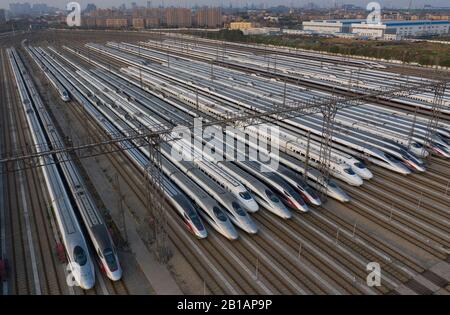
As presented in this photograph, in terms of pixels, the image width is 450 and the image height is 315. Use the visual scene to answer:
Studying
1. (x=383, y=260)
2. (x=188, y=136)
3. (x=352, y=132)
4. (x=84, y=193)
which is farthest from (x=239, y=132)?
(x=383, y=260)

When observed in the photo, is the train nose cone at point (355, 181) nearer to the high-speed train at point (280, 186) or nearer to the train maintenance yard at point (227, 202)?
the train maintenance yard at point (227, 202)

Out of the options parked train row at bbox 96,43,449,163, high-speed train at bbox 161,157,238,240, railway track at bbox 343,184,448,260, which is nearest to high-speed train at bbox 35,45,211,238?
high-speed train at bbox 161,157,238,240

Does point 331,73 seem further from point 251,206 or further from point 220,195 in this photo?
point 220,195

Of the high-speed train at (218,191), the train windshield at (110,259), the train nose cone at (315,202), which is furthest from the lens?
the train nose cone at (315,202)

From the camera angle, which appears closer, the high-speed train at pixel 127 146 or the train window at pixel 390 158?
the high-speed train at pixel 127 146

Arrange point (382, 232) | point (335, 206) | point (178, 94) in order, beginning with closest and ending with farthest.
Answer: point (382, 232)
point (335, 206)
point (178, 94)

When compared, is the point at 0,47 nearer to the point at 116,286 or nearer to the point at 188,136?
the point at 188,136

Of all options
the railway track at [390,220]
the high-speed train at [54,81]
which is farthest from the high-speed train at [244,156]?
the high-speed train at [54,81]

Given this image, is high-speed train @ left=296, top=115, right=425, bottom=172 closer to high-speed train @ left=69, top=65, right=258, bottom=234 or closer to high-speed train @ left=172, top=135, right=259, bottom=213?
high-speed train @ left=172, top=135, right=259, bottom=213
